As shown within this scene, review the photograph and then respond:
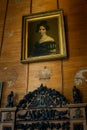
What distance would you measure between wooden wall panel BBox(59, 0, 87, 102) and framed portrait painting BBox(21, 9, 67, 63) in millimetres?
165

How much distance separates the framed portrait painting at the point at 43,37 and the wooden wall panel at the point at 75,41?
17 cm

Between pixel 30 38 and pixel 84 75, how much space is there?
1576 millimetres

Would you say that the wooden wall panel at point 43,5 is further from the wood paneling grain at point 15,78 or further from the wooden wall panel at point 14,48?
the wood paneling grain at point 15,78

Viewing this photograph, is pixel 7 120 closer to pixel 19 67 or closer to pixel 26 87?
pixel 26 87

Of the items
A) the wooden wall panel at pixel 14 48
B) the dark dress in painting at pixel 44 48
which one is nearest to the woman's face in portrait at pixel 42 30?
the dark dress in painting at pixel 44 48

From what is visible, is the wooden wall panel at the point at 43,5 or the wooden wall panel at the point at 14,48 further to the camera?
the wooden wall panel at the point at 43,5

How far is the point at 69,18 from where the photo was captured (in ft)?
17.0

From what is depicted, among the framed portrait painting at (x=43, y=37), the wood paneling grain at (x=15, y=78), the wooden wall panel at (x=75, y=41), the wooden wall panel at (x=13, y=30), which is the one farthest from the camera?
the wooden wall panel at (x=13, y=30)

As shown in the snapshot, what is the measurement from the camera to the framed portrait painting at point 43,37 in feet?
15.9

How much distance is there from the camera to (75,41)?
4855mm

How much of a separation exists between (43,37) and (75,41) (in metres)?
0.76

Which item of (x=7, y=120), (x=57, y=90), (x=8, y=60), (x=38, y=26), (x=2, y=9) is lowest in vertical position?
(x=7, y=120)

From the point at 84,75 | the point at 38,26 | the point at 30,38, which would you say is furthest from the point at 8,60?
the point at 84,75

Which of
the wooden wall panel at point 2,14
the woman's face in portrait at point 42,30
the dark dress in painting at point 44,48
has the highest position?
the wooden wall panel at point 2,14
